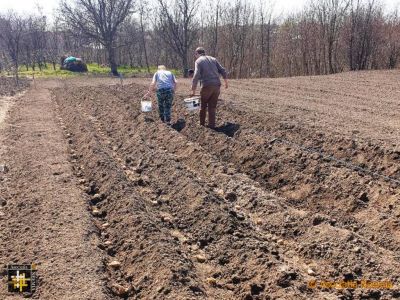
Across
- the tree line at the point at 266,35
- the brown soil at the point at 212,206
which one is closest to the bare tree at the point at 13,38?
the tree line at the point at 266,35

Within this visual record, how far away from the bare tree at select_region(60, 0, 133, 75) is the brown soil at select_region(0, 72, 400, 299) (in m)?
27.1

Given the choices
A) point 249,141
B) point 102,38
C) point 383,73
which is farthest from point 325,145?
point 102,38

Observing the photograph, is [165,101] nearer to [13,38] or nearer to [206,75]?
[206,75]

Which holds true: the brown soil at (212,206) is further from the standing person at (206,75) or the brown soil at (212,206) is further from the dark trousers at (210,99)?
the standing person at (206,75)

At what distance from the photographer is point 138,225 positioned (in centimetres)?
475

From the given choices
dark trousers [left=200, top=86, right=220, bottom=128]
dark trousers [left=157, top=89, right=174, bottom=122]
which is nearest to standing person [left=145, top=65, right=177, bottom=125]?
dark trousers [left=157, top=89, right=174, bottom=122]

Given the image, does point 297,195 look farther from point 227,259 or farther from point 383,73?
point 383,73

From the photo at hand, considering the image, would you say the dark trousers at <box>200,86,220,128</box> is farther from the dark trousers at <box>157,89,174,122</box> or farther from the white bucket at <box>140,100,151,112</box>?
the white bucket at <box>140,100,151,112</box>

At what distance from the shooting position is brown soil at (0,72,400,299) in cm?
384

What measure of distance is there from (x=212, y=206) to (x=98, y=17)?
33.7 m

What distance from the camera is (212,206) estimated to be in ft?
17.2

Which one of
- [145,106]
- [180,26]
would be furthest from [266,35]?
[145,106]

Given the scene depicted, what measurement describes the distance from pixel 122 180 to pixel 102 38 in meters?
32.3

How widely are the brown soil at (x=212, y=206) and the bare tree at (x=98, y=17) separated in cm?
2707
